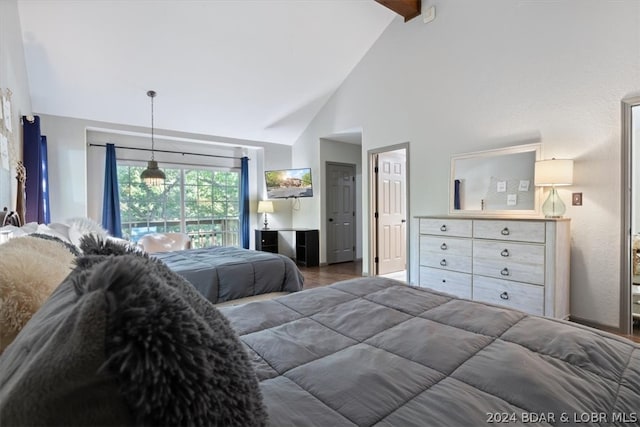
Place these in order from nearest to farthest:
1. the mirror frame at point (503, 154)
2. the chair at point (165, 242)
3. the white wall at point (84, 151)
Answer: the mirror frame at point (503, 154)
the white wall at point (84, 151)
the chair at point (165, 242)

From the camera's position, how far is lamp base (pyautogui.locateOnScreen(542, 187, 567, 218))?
2965 millimetres

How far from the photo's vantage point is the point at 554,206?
2979 mm

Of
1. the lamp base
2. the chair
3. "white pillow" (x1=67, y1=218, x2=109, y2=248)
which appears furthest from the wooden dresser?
the chair

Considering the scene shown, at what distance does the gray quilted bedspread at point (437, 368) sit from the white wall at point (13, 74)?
9.39 feet

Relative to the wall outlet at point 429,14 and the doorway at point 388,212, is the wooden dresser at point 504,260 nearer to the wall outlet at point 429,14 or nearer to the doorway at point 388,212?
the doorway at point 388,212

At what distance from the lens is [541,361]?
926mm

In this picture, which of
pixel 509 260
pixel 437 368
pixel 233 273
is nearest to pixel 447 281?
pixel 509 260

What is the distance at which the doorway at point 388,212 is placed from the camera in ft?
16.8

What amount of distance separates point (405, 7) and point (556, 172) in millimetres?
2810

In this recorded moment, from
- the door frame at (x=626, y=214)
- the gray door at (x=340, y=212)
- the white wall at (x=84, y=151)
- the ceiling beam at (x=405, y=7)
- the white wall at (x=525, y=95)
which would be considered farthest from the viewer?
the gray door at (x=340, y=212)

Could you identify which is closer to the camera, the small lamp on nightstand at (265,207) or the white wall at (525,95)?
the white wall at (525,95)

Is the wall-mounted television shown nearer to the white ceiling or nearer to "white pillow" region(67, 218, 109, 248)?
the white ceiling

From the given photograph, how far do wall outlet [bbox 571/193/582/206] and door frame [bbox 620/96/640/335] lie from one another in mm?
296

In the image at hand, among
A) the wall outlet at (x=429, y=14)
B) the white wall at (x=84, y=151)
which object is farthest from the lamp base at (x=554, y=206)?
the white wall at (x=84, y=151)
